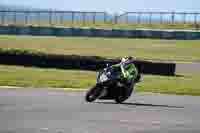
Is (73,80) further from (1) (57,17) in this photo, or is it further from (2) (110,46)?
(1) (57,17)

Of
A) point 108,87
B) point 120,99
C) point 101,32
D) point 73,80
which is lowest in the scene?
point 101,32

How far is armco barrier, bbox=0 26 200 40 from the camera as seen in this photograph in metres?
55.3

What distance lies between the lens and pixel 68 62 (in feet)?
90.0

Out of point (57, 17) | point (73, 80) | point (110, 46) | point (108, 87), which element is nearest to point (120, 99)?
point (108, 87)

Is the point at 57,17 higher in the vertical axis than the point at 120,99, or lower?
lower

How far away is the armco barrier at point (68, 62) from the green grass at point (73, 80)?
1.16 ft

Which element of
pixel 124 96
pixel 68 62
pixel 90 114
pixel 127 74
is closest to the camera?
pixel 90 114

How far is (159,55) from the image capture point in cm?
4425

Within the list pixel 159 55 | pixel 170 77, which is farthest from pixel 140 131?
pixel 159 55

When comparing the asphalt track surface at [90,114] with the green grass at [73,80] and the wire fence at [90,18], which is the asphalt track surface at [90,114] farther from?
the wire fence at [90,18]

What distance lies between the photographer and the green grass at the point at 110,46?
1719 inches

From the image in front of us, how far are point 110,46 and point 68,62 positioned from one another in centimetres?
2243

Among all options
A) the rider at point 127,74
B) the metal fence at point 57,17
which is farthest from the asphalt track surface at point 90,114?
the metal fence at point 57,17

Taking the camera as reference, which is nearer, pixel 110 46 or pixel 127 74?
pixel 127 74
